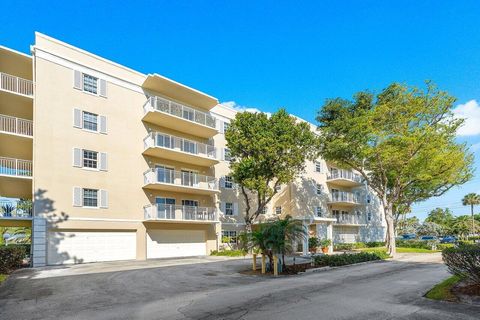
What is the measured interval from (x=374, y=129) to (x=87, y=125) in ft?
72.5

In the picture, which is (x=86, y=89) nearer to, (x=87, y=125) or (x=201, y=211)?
(x=87, y=125)

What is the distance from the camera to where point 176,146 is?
29.1 meters

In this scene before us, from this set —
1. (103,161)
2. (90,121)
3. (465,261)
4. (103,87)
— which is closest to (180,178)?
(103,161)

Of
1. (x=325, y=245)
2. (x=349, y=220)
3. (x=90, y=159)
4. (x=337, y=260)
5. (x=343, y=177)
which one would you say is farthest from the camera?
(x=349, y=220)

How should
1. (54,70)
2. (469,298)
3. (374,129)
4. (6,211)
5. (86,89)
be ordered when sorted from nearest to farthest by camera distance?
(469,298) < (6,211) < (54,70) < (86,89) < (374,129)

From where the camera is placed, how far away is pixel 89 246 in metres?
23.6

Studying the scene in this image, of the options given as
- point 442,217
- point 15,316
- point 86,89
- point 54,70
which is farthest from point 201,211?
point 442,217

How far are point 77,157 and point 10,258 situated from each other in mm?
7163

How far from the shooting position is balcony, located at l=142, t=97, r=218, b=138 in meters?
27.4

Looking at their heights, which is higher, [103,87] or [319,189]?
[103,87]

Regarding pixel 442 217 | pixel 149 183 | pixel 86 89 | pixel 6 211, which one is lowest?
pixel 442 217

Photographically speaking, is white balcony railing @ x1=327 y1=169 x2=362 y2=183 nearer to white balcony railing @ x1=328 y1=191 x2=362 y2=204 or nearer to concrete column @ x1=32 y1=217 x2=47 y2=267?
white balcony railing @ x1=328 y1=191 x2=362 y2=204

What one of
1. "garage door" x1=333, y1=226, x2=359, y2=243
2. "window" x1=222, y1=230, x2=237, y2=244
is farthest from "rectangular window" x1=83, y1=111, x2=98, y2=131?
"garage door" x1=333, y1=226, x2=359, y2=243

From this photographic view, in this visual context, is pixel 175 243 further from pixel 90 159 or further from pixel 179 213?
pixel 90 159
